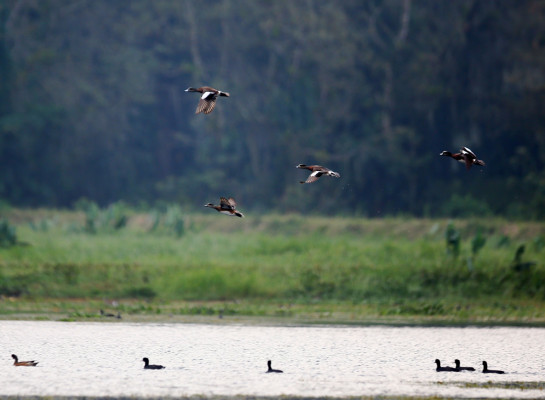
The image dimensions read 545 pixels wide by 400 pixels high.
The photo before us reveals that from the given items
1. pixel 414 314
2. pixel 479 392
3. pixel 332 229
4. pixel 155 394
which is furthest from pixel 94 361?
pixel 332 229

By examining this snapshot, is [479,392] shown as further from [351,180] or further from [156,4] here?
[156,4]

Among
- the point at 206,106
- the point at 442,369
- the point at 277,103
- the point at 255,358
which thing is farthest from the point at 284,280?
the point at 277,103

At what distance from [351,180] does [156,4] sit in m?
12.4

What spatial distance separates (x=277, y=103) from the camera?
145 feet

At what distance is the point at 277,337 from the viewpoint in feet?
54.7

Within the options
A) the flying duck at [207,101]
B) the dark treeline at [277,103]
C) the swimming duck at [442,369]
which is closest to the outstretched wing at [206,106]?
the flying duck at [207,101]

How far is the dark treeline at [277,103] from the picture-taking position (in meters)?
39.2

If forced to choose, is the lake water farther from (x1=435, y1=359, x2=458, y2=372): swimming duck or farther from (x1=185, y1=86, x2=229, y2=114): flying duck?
(x1=185, y1=86, x2=229, y2=114): flying duck

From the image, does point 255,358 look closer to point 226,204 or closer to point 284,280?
point 226,204

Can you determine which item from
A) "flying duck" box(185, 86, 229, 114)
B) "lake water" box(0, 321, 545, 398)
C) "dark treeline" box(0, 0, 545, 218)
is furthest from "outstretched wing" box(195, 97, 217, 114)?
"dark treeline" box(0, 0, 545, 218)

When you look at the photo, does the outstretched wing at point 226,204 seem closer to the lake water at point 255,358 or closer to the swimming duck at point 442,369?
the lake water at point 255,358

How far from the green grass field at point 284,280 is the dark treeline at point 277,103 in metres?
10.9

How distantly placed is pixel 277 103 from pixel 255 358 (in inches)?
1190

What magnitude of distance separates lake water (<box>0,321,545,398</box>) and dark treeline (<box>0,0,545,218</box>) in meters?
18.2
